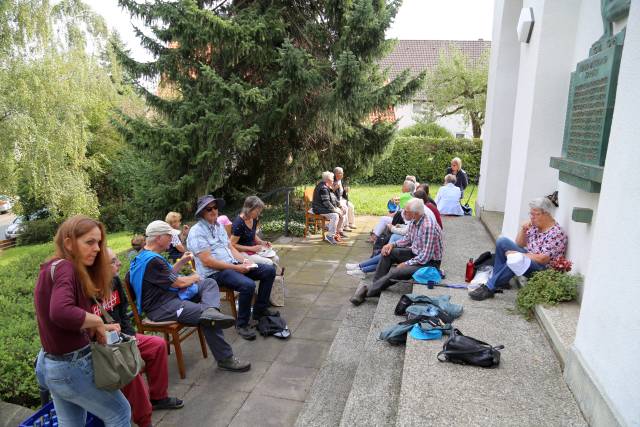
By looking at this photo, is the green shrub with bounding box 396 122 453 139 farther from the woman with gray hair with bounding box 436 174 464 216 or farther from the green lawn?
the woman with gray hair with bounding box 436 174 464 216

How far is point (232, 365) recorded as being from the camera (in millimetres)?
4258

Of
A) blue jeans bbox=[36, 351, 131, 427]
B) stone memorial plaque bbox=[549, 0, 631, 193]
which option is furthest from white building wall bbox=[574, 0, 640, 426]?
blue jeans bbox=[36, 351, 131, 427]

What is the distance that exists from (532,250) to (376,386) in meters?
2.47

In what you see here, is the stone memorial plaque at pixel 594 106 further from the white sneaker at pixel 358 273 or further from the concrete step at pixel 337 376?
the white sneaker at pixel 358 273

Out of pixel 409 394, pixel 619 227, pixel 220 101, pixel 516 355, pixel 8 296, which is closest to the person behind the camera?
pixel 619 227

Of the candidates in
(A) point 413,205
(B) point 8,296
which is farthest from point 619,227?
(B) point 8,296

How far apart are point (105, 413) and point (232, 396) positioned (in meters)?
1.40

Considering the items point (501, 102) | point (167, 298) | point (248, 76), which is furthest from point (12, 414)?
point (501, 102)

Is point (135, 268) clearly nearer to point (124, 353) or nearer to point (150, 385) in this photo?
point (150, 385)

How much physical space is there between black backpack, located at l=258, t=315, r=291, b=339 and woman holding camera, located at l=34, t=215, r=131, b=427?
8.00 ft

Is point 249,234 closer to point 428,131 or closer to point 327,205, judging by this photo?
point 327,205

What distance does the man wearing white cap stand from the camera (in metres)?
3.98

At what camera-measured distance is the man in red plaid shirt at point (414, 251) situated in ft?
17.4

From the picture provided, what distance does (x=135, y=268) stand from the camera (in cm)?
400
